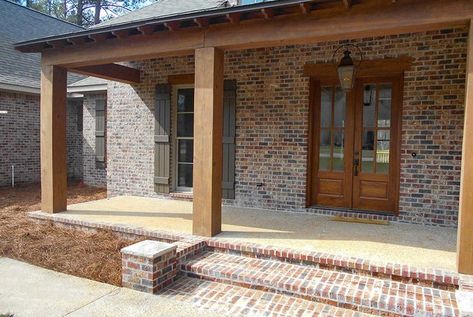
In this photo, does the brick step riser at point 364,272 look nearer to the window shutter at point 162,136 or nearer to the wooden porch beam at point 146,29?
the wooden porch beam at point 146,29

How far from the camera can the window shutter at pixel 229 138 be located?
20.9ft

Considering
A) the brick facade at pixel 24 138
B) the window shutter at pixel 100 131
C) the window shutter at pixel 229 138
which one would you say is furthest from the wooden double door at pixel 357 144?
the brick facade at pixel 24 138

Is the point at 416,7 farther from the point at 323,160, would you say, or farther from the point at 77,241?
the point at 77,241

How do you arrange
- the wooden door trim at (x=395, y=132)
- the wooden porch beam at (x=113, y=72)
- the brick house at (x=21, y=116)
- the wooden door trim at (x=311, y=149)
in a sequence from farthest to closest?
the brick house at (x=21, y=116) → the wooden porch beam at (x=113, y=72) → the wooden door trim at (x=311, y=149) → the wooden door trim at (x=395, y=132)

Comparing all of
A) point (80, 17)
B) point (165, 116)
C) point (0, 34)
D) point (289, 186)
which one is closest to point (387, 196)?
point (289, 186)

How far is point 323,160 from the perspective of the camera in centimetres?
595

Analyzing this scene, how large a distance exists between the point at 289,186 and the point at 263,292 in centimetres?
275

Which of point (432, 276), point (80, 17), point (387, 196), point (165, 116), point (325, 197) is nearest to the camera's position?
point (432, 276)

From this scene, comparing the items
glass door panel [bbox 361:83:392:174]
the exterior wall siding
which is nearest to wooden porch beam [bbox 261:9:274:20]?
glass door panel [bbox 361:83:392:174]

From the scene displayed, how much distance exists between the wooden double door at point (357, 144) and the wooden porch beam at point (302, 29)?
6.05 feet

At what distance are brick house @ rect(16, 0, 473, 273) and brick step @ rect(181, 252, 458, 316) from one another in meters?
0.60

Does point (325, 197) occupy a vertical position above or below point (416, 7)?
below

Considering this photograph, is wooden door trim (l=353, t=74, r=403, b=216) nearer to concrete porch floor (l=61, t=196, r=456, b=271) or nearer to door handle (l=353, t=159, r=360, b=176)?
door handle (l=353, t=159, r=360, b=176)

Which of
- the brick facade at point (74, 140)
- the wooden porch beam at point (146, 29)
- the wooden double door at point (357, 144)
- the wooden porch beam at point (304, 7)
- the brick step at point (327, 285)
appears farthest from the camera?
the brick facade at point (74, 140)
